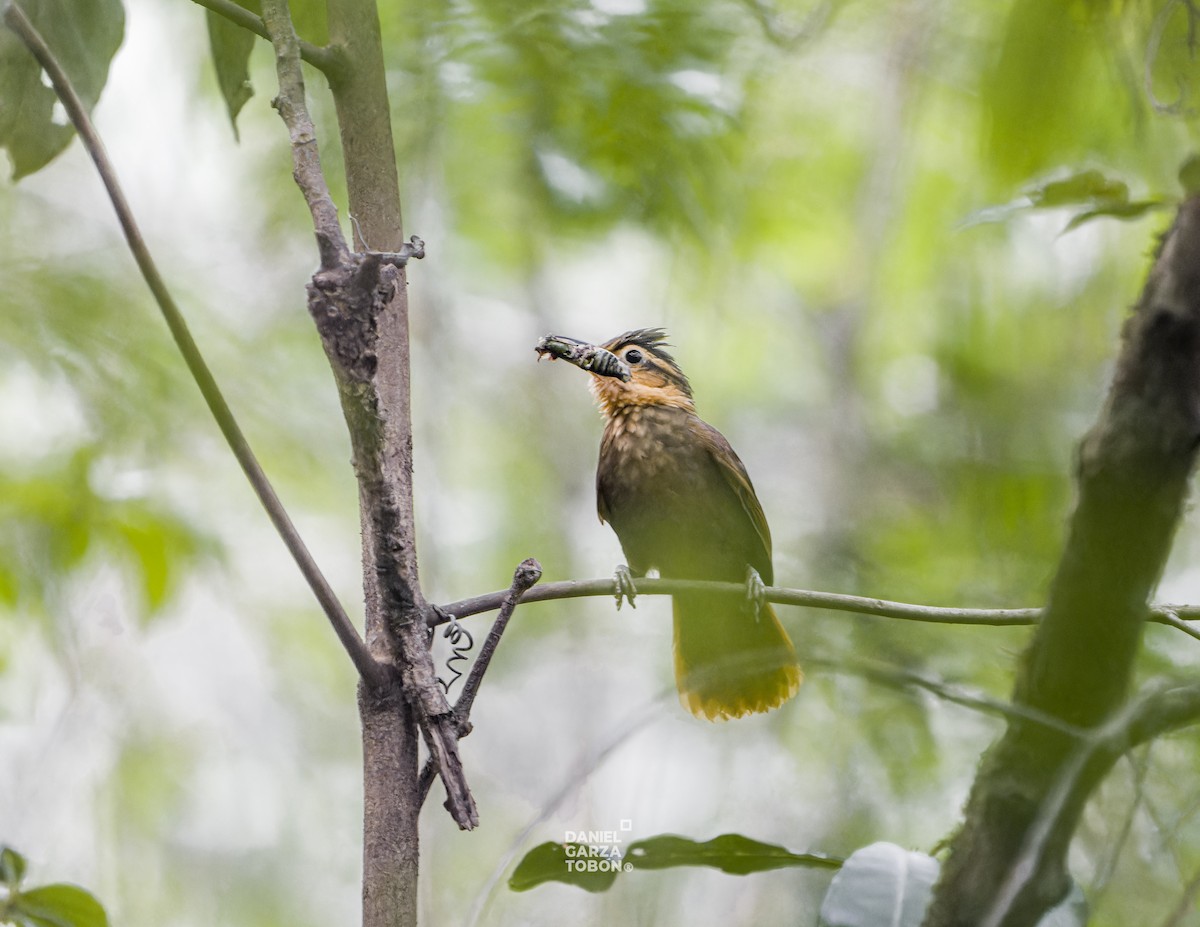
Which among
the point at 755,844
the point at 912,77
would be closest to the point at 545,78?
the point at 755,844

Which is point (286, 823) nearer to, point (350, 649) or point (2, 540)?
point (2, 540)

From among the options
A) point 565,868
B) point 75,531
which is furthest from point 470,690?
point 75,531

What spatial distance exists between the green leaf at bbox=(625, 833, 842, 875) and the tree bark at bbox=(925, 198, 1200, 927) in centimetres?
44

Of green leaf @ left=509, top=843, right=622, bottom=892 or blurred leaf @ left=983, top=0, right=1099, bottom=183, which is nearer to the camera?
blurred leaf @ left=983, top=0, right=1099, bottom=183

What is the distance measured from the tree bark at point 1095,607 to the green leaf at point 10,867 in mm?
1113

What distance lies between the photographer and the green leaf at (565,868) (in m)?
1.36

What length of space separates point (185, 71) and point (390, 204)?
268 centimetres

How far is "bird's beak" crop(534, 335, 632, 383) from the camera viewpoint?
2.73 meters

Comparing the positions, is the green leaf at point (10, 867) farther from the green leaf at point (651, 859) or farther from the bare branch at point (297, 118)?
the bare branch at point (297, 118)

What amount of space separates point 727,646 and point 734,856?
1691 millimetres

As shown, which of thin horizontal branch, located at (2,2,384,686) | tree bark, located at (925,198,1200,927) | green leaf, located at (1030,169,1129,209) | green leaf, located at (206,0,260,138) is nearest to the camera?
tree bark, located at (925,198,1200,927)

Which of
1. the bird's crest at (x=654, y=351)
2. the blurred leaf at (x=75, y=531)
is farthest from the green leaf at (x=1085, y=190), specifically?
the blurred leaf at (x=75, y=531)

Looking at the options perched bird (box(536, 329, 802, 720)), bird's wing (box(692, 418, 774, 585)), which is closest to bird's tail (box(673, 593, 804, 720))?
perched bird (box(536, 329, 802, 720))

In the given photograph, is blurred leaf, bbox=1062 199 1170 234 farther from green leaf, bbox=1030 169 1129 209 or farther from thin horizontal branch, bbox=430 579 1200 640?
thin horizontal branch, bbox=430 579 1200 640
